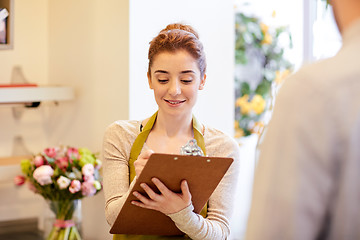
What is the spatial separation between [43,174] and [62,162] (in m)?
0.15

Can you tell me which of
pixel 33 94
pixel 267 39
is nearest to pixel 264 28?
pixel 267 39

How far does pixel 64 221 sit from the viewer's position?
349cm

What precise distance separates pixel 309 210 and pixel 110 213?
49.4 inches

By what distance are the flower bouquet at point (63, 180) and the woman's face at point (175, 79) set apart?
4.63 ft

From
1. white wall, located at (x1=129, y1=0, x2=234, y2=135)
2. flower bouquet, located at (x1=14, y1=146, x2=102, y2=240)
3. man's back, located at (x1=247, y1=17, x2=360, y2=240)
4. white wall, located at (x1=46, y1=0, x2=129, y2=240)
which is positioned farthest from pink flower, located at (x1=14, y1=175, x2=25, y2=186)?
man's back, located at (x1=247, y1=17, x2=360, y2=240)

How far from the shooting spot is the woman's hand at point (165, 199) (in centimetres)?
177

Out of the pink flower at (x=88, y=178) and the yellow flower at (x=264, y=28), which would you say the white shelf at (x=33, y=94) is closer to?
the pink flower at (x=88, y=178)

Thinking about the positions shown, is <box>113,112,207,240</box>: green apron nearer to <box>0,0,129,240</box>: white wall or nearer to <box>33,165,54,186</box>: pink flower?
<box>33,165,54,186</box>: pink flower

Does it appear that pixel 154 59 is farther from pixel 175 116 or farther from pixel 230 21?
pixel 230 21

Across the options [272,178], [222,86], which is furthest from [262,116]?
[272,178]

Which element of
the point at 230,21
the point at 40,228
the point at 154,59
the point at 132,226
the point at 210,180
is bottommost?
the point at 40,228

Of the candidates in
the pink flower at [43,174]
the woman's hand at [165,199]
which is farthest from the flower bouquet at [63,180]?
the woman's hand at [165,199]

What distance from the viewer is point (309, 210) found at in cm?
84

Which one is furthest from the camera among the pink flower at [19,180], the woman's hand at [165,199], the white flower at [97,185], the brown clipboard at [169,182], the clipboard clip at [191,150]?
the pink flower at [19,180]
